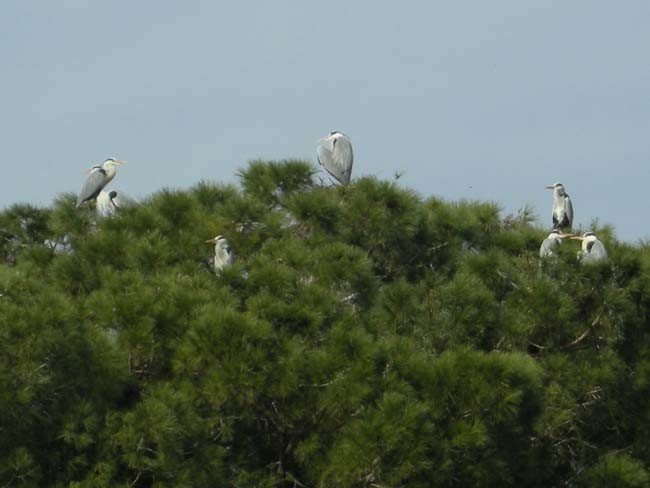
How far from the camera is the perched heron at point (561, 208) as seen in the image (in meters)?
16.5

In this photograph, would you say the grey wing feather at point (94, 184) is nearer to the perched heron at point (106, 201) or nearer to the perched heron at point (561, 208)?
Result: the perched heron at point (106, 201)

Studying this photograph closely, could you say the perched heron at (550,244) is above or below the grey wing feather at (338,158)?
below

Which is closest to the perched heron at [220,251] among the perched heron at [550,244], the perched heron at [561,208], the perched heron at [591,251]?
the perched heron at [550,244]

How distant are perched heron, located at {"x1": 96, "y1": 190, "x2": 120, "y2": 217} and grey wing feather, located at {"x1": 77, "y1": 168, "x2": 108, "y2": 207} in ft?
0.22

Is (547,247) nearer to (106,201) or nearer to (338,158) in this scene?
(338,158)

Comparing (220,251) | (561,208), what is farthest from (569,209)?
(220,251)

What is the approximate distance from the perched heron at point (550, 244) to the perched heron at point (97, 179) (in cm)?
386

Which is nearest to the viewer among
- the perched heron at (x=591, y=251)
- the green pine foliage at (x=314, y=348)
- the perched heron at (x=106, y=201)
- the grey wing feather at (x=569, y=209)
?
the green pine foliage at (x=314, y=348)

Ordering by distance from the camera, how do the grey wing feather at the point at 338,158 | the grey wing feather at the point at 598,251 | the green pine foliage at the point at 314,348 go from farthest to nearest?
the grey wing feather at the point at 338,158 → the grey wing feather at the point at 598,251 → the green pine foliage at the point at 314,348

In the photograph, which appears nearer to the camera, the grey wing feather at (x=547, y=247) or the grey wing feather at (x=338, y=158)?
the grey wing feather at (x=547, y=247)

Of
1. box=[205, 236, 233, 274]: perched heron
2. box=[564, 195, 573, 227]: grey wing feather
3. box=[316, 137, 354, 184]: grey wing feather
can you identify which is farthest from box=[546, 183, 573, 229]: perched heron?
box=[205, 236, 233, 274]: perched heron

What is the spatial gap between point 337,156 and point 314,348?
16.7 feet

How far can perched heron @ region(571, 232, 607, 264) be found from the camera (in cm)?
1172

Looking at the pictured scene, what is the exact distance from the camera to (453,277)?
11.5 m
